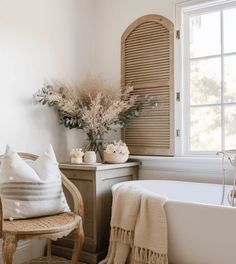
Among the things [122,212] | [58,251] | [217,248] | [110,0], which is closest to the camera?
[217,248]

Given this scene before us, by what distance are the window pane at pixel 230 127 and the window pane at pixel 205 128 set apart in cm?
7

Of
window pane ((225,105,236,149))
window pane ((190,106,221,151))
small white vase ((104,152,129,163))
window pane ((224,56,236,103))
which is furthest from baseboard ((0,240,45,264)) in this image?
window pane ((224,56,236,103))

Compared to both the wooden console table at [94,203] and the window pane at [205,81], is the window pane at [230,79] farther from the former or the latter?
the wooden console table at [94,203]

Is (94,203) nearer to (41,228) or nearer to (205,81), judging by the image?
(41,228)

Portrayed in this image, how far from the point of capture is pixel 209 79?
8.95ft

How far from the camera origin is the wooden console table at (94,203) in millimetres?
2449

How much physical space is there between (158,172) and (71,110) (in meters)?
0.95

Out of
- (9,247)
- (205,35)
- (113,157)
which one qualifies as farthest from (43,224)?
(205,35)

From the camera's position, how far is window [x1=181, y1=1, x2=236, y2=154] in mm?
2617

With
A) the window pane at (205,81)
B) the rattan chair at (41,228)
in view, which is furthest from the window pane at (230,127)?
the rattan chair at (41,228)

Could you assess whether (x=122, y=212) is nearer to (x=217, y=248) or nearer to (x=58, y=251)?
(x=217, y=248)

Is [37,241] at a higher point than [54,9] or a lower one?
lower

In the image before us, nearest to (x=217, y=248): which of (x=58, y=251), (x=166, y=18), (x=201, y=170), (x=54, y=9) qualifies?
(x=201, y=170)

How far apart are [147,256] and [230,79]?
1.54 metres
